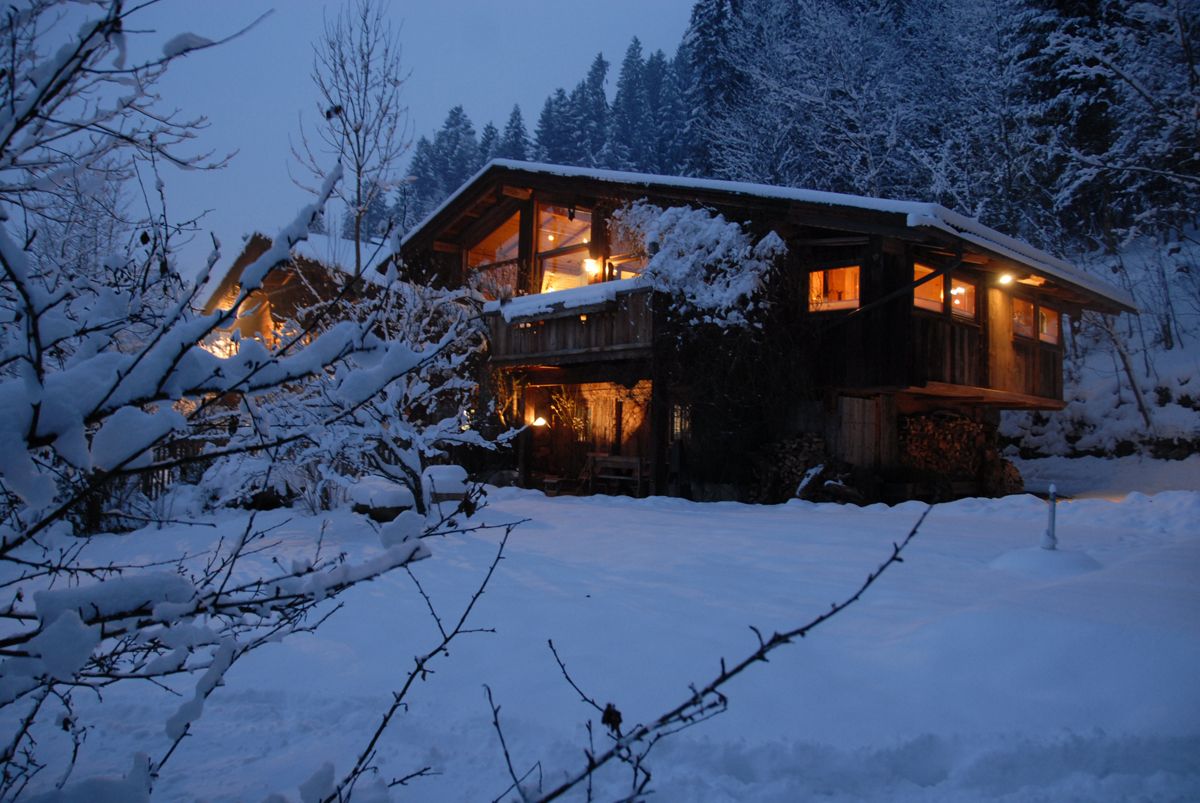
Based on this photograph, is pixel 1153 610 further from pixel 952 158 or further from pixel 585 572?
pixel 952 158

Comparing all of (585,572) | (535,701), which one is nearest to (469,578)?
(585,572)

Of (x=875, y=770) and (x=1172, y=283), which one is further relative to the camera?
A: (x=1172, y=283)

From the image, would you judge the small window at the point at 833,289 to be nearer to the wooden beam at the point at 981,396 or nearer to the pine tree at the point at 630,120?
the wooden beam at the point at 981,396

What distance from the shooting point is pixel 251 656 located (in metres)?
4.54

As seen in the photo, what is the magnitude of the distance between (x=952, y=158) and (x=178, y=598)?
88.3 feet

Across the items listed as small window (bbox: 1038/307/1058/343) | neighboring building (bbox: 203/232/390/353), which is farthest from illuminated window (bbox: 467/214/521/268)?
small window (bbox: 1038/307/1058/343)

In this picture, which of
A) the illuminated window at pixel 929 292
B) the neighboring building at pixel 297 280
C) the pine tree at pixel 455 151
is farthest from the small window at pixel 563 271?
the pine tree at pixel 455 151

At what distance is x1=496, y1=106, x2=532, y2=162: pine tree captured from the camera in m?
45.5

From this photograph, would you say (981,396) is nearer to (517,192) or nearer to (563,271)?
(563,271)

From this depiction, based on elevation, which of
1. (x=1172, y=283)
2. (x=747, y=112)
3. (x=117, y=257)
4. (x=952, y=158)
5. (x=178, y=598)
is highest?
(x=747, y=112)

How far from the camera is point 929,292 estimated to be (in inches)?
524

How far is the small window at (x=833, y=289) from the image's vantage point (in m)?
13.2

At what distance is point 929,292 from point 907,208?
3.46 meters

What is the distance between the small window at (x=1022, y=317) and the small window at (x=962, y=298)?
1932 millimetres
